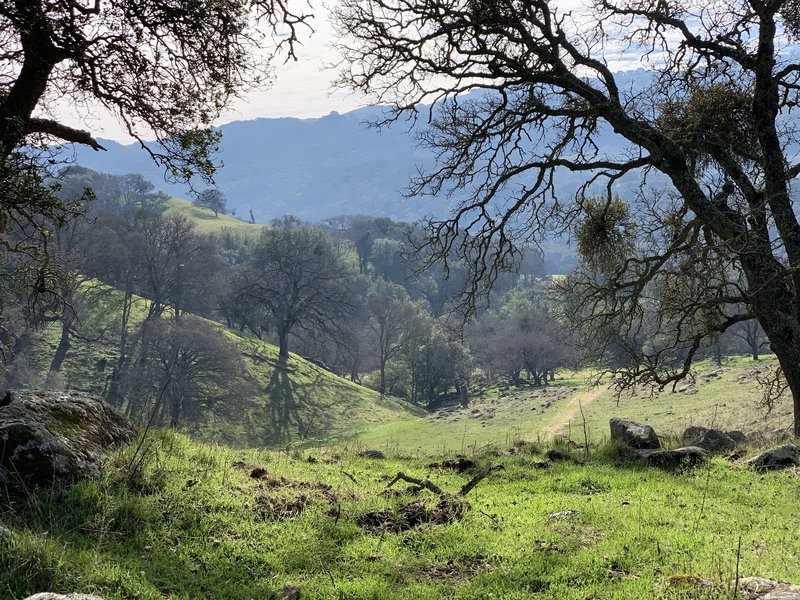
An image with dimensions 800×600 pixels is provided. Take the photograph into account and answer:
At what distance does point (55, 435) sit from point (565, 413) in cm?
4254

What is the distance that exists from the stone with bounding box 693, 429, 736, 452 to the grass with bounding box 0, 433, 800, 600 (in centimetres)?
333

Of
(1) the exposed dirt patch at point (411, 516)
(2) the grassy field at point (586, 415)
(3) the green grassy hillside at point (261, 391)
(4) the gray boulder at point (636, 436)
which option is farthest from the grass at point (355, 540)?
(3) the green grassy hillside at point (261, 391)

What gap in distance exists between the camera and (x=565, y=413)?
45.7 meters

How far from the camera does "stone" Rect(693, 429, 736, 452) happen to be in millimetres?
12430

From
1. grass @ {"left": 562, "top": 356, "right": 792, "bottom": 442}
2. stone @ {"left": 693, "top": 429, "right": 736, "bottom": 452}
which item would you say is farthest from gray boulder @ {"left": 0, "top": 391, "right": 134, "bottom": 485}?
grass @ {"left": 562, "top": 356, "right": 792, "bottom": 442}

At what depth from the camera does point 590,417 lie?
3997 cm

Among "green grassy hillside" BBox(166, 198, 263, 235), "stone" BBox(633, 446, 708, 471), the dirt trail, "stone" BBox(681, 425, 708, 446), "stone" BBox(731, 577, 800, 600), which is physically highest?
"green grassy hillside" BBox(166, 198, 263, 235)

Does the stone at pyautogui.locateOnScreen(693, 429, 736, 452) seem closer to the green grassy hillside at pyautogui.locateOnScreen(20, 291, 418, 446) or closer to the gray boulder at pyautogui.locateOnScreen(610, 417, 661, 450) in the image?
the gray boulder at pyautogui.locateOnScreen(610, 417, 661, 450)

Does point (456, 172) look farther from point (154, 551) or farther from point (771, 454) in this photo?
point (154, 551)

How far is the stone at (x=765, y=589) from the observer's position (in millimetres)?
4250

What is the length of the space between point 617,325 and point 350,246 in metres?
135

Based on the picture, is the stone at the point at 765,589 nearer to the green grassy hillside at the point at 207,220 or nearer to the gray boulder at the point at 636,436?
the gray boulder at the point at 636,436

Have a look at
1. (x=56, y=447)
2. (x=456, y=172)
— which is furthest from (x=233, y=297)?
(x=56, y=447)

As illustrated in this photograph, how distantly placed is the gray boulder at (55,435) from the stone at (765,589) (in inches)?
259
